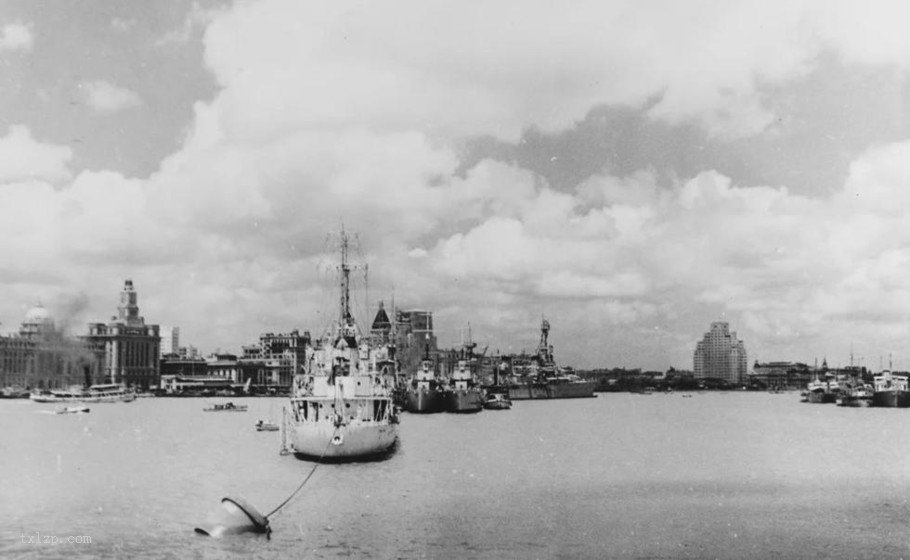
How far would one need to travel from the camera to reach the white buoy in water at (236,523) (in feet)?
101

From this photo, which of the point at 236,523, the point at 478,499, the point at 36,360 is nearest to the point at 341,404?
the point at 478,499

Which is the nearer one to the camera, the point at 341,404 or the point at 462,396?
the point at 341,404

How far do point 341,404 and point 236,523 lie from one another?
18.9m

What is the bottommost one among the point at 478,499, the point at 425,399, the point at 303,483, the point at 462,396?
the point at 425,399

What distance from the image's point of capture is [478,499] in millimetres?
39406

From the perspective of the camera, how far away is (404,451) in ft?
199

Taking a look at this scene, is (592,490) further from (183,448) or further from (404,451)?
(183,448)

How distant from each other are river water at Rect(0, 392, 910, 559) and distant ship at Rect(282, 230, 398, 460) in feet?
4.47

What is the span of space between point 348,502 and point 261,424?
5211 cm

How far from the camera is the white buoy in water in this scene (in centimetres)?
3077
